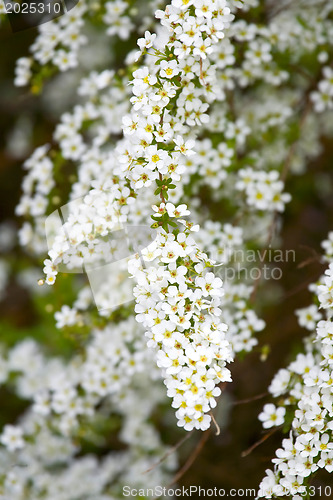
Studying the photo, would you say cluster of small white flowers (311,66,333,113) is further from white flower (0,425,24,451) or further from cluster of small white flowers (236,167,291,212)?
white flower (0,425,24,451)

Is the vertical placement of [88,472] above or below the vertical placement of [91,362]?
Answer: below

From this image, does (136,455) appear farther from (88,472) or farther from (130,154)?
(130,154)

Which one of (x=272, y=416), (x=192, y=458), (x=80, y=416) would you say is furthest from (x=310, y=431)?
(x=80, y=416)

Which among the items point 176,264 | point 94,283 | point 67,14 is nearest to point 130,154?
point 176,264

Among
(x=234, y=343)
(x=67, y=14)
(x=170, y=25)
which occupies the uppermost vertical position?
(x=67, y=14)

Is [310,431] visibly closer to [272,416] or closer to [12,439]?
[272,416]

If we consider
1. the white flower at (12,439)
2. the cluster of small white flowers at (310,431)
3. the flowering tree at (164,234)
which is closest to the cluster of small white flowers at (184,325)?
the flowering tree at (164,234)

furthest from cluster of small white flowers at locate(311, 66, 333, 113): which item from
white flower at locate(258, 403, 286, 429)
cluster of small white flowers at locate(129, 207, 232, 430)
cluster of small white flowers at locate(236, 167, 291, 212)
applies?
white flower at locate(258, 403, 286, 429)
